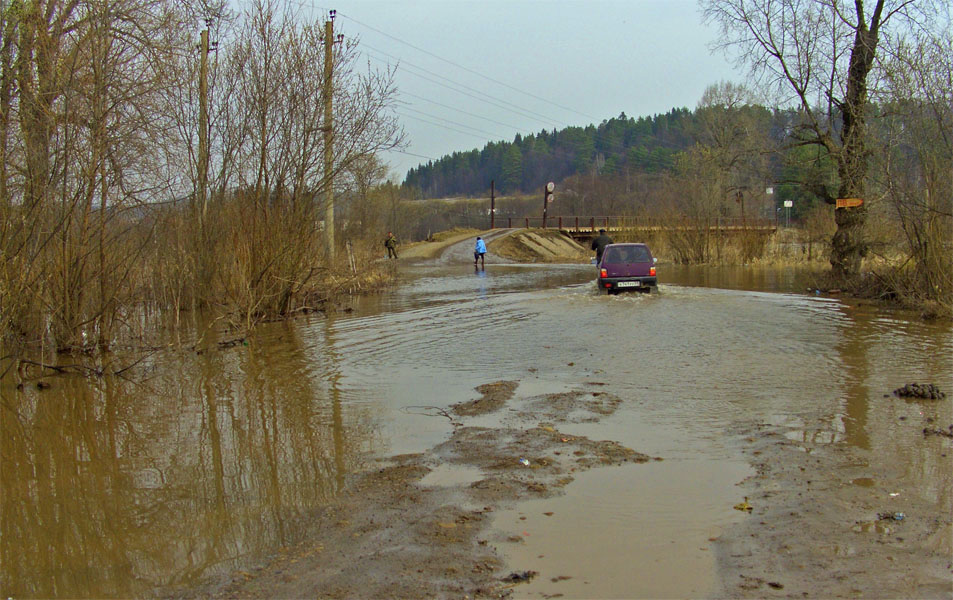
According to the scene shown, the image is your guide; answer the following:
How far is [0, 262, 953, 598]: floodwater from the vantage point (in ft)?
15.7

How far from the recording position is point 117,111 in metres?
11.1

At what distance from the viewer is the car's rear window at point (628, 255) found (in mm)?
21594

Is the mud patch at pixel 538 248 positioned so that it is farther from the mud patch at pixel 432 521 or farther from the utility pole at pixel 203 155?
the mud patch at pixel 432 521

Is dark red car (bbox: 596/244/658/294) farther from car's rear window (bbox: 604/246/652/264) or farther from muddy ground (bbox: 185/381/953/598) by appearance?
muddy ground (bbox: 185/381/953/598)

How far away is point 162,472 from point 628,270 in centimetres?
1655

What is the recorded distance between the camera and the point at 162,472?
6.65 metres

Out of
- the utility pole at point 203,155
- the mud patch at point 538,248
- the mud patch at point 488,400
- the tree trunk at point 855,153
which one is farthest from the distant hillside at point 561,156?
the mud patch at point 488,400

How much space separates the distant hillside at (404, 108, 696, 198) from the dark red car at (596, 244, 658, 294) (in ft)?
330

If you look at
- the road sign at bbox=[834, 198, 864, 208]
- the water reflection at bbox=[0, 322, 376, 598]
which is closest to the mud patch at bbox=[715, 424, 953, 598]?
the water reflection at bbox=[0, 322, 376, 598]

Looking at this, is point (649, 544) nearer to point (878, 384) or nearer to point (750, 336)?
point (878, 384)

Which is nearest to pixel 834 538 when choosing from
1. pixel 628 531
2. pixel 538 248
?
pixel 628 531

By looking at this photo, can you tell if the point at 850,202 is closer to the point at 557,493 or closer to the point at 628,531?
the point at 557,493

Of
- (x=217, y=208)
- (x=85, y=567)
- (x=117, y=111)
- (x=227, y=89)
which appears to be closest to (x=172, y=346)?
(x=117, y=111)

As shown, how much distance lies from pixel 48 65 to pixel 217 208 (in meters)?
7.12
